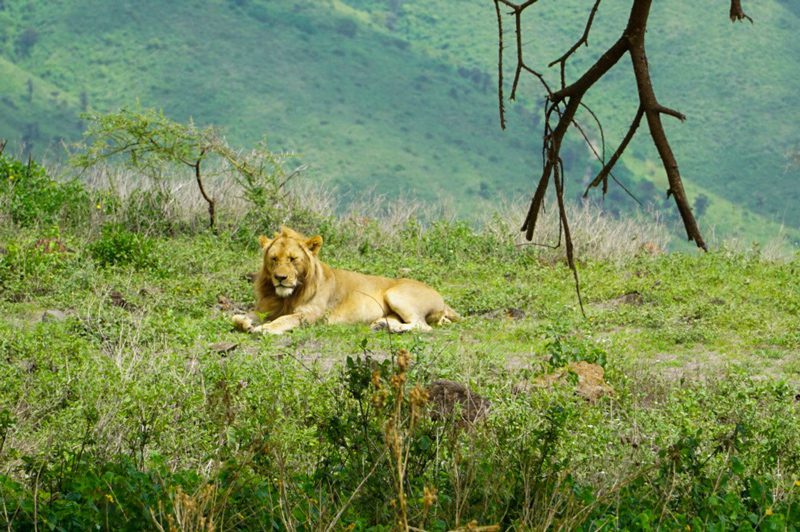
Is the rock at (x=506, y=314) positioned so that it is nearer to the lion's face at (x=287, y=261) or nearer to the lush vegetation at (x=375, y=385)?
the lush vegetation at (x=375, y=385)

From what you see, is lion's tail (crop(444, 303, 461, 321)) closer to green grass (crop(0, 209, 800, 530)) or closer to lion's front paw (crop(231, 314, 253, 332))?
green grass (crop(0, 209, 800, 530))

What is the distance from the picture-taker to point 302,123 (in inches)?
3440

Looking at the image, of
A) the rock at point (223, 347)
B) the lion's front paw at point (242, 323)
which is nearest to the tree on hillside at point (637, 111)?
the rock at point (223, 347)

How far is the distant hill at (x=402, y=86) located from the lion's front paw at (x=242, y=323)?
65.8m

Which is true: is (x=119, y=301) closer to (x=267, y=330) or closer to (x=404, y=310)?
(x=267, y=330)

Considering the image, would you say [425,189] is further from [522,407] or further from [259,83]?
[522,407]

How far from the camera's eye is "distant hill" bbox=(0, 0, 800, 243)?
8069cm

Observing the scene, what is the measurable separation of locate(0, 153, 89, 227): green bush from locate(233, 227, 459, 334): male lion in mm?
4377

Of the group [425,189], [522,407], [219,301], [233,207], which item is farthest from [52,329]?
[425,189]

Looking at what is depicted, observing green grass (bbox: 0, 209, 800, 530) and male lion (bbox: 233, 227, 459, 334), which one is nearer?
green grass (bbox: 0, 209, 800, 530)

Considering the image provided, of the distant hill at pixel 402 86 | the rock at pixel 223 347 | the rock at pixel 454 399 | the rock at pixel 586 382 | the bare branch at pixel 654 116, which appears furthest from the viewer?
the distant hill at pixel 402 86

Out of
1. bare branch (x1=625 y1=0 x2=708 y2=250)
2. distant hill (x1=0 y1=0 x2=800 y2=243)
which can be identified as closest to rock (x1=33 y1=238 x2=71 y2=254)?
bare branch (x1=625 y1=0 x2=708 y2=250)

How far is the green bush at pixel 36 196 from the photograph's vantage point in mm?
15249

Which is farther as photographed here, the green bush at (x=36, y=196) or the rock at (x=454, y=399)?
the green bush at (x=36, y=196)
